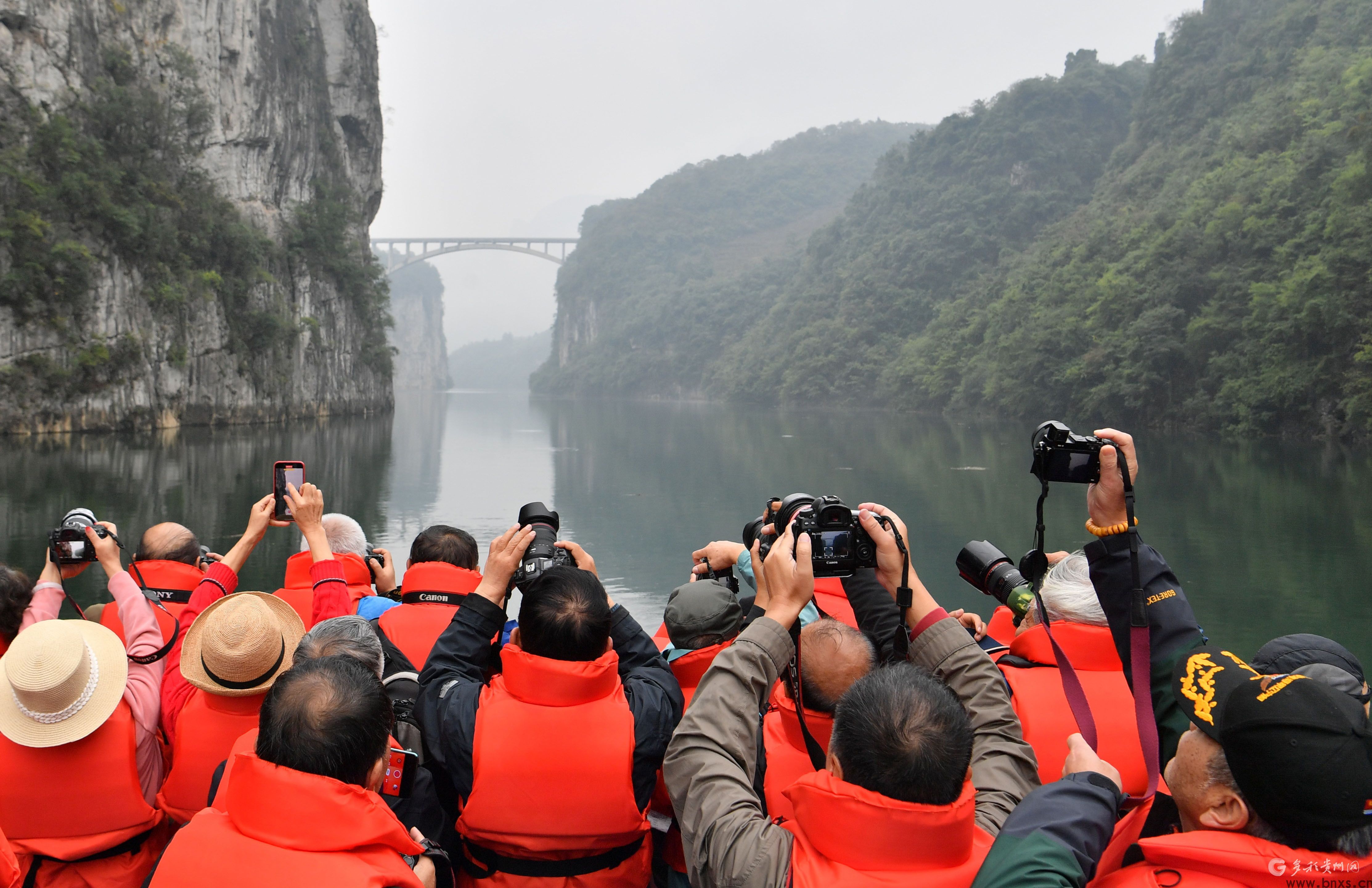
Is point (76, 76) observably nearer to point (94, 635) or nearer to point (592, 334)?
point (94, 635)

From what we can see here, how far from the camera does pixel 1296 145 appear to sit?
25656 mm

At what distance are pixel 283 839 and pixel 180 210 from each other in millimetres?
28311

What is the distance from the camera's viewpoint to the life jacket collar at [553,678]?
1719 millimetres

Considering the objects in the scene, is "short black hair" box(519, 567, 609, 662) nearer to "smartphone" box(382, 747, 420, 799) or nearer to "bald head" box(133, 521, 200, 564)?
"smartphone" box(382, 747, 420, 799)

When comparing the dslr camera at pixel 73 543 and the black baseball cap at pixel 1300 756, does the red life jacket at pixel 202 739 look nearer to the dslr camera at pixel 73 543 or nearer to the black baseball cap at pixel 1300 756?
the dslr camera at pixel 73 543

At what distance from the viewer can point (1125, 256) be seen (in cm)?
3156

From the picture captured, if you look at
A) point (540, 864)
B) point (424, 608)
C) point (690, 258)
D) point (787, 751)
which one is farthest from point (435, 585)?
point (690, 258)

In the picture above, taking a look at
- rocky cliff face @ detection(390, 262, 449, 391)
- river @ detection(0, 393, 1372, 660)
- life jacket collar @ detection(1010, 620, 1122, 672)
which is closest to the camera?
life jacket collar @ detection(1010, 620, 1122, 672)

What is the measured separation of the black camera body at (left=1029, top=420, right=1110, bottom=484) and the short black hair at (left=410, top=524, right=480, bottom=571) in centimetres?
199

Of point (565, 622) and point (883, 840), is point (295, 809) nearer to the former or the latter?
point (565, 622)

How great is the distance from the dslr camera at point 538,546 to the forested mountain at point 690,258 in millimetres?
82279

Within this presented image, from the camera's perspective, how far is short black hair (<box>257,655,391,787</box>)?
53.9 inches

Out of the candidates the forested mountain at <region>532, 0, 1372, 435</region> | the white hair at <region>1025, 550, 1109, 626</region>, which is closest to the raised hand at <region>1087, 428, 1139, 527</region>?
the white hair at <region>1025, 550, 1109, 626</region>

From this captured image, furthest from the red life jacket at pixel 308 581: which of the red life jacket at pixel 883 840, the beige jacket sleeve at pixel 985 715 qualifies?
the red life jacket at pixel 883 840
